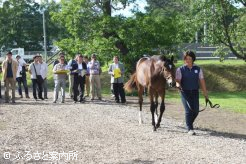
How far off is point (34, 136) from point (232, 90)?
18.1 metres

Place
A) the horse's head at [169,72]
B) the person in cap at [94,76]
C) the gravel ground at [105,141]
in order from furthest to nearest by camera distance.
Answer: the person in cap at [94,76] → the horse's head at [169,72] → the gravel ground at [105,141]

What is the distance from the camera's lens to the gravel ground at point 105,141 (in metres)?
8.08

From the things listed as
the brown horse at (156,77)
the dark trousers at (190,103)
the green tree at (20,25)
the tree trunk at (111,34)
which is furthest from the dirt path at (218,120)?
the green tree at (20,25)

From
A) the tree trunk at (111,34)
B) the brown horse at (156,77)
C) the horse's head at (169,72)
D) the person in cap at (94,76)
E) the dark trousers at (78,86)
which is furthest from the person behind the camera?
the tree trunk at (111,34)

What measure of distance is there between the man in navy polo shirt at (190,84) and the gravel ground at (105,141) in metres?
0.55

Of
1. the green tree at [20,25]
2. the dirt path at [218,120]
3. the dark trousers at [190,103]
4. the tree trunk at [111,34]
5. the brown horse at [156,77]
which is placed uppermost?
the green tree at [20,25]

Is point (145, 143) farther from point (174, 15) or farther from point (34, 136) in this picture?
point (174, 15)

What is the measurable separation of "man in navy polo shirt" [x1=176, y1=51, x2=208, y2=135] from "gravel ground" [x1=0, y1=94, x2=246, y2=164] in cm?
55

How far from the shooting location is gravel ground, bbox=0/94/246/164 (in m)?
8.08

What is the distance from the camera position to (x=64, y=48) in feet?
79.3

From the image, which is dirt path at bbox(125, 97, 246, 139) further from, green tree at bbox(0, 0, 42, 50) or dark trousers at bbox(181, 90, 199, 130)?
green tree at bbox(0, 0, 42, 50)

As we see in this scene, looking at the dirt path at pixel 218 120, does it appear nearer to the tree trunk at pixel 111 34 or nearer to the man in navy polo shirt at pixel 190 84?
the man in navy polo shirt at pixel 190 84

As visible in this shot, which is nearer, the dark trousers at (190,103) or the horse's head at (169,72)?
the horse's head at (169,72)

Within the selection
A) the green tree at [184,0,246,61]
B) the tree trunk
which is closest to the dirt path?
the green tree at [184,0,246,61]
